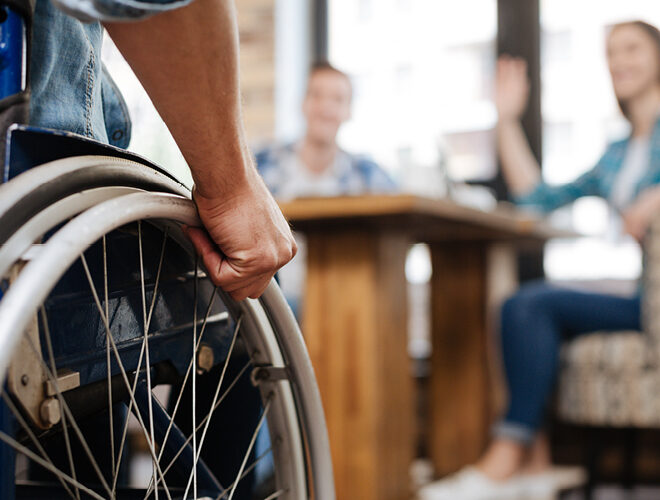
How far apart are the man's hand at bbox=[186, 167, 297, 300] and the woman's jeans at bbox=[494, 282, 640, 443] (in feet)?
5.00

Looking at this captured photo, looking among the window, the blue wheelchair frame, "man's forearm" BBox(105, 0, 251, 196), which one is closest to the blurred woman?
the window

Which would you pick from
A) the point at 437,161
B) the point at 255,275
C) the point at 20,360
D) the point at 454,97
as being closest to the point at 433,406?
the point at 437,161

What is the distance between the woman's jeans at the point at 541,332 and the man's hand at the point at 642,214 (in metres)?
0.23

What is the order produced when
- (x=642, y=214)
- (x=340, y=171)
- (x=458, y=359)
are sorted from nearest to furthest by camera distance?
(x=642, y=214) < (x=458, y=359) < (x=340, y=171)

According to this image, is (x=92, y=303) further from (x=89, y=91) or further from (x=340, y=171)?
(x=340, y=171)

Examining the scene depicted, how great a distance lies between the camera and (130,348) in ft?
2.13

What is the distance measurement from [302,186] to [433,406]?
921mm

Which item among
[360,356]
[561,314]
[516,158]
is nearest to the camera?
[360,356]

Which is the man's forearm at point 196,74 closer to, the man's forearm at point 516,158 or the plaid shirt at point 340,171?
the plaid shirt at point 340,171

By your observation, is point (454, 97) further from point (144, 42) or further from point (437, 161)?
point (144, 42)

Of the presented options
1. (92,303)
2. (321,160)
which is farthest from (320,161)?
(92,303)

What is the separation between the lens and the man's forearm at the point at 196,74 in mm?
517

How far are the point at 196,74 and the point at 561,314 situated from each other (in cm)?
173

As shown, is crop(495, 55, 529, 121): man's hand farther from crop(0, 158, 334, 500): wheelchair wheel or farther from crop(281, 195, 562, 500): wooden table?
crop(0, 158, 334, 500): wheelchair wheel
